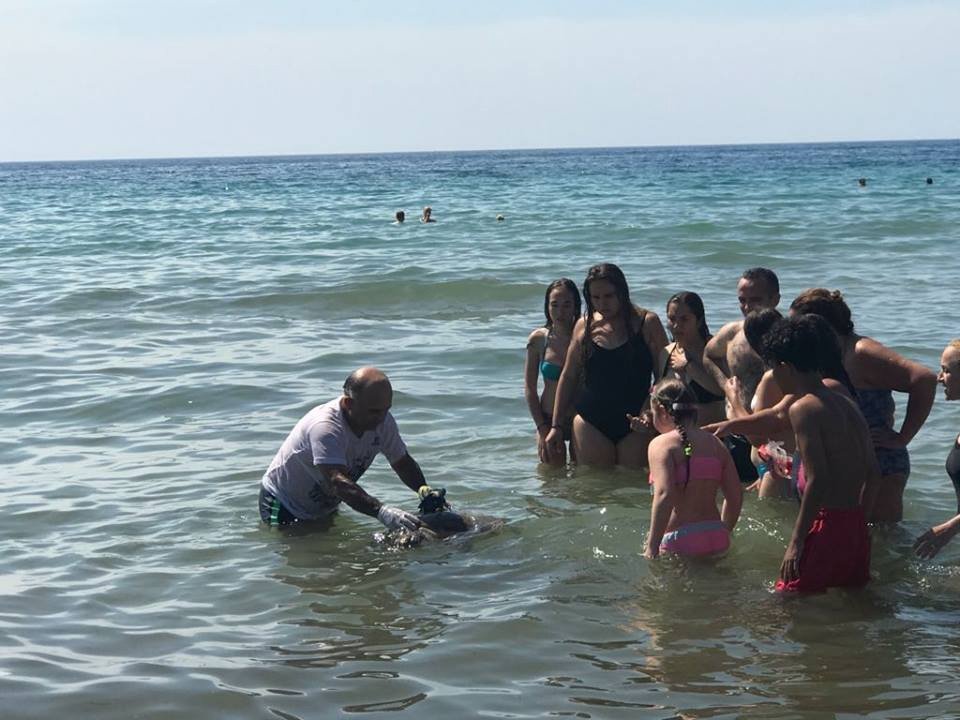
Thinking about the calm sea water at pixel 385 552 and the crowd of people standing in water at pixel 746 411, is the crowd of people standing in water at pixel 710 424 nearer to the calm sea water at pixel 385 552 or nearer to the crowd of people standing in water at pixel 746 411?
the crowd of people standing in water at pixel 746 411

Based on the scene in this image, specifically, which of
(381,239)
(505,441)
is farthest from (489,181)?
(505,441)

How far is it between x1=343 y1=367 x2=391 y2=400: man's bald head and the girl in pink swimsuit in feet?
5.05

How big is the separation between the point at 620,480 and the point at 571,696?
125 inches

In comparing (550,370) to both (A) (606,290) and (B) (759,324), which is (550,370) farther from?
(B) (759,324)

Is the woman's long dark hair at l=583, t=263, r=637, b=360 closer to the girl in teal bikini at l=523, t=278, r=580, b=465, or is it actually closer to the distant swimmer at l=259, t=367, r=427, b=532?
the girl in teal bikini at l=523, t=278, r=580, b=465

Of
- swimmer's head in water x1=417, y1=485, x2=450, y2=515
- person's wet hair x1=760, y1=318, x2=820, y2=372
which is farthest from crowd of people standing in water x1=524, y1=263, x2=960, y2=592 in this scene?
swimmer's head in water x1=417, y1=485, x2=450, y2=515

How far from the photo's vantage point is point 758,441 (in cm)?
637

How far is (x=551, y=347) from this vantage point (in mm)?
8141

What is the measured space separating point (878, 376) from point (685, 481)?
128 centimetres

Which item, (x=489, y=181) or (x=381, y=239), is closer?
(x=381, y=239)

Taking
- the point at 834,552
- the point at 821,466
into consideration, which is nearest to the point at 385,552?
the point at 834,552

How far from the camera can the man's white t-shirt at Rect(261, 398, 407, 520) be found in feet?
21.8

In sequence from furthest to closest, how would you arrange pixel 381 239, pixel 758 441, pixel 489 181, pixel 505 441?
1. pixel 489 181
2. pixel 381 239
3. pixel 505 441
4. pixel 758 441

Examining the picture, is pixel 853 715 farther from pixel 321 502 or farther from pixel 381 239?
pixel 381 239
